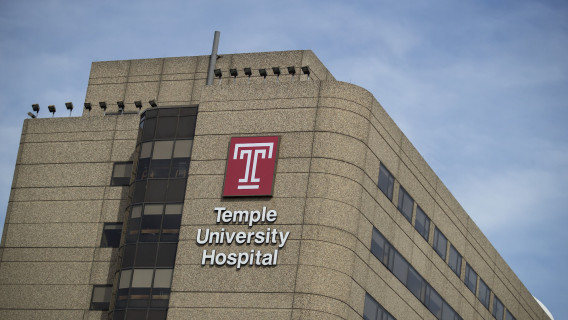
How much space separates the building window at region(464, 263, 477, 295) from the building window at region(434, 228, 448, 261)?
5396mm

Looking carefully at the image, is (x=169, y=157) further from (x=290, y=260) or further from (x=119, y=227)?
(x=290, y=260)

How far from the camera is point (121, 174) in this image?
264 feet

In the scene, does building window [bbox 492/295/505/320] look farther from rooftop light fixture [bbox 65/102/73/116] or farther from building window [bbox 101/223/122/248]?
rooftop light fixture [bbox 65/102/73/116]

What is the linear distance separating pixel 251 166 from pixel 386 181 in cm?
1010

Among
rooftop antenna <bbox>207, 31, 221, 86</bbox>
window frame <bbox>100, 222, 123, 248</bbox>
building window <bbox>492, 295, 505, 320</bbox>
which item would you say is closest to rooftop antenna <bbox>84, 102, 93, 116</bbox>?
rooftop antenna <bbox>207, 31, 221, 86</bbox>

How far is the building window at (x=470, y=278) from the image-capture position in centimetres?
9366

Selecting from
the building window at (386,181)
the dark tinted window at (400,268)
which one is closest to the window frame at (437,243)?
the dark tinted window at (400,268)

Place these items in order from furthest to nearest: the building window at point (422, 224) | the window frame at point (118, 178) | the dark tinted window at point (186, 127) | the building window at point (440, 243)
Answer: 1. the building window at point (440, 243)
2. the building window at point (422, 224)
3. the window frame at point (118, 178)
4. the dark tinted window at point (186, 127)

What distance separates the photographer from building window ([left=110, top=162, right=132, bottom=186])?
263 feet

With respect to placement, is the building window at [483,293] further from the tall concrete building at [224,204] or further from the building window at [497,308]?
the tall concrete building at [224,204]

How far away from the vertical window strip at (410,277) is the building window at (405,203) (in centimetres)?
294

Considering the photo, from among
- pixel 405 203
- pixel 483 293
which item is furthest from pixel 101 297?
pixel 483 293

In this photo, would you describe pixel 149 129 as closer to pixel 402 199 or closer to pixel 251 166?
pixel 251 166

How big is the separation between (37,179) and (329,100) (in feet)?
74.7
